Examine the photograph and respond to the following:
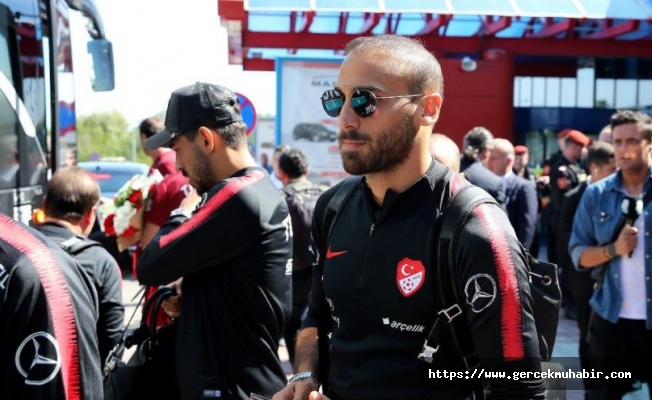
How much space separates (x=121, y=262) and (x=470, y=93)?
24.9 feet

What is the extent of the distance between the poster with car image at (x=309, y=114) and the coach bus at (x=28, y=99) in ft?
14.5

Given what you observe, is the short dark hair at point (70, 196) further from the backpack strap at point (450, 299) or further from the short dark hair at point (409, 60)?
the backpack strap at point (450, 299)

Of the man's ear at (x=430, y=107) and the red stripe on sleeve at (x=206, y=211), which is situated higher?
the man's ear at (x=430, y=107)

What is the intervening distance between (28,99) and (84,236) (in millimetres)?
2049

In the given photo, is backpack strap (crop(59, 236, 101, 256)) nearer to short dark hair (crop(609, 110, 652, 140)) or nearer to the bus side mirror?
short dark hair (crop(609, 110, 652, 140))

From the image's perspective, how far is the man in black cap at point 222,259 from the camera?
3.12 metres

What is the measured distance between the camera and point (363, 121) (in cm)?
225

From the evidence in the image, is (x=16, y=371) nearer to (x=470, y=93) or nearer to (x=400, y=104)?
(x=400, y=104)

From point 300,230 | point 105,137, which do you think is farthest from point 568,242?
point 105,137

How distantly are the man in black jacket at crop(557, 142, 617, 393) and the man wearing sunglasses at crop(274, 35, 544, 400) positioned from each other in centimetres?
383

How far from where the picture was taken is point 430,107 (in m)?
2.31

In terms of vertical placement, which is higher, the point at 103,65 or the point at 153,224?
the point at 103,65

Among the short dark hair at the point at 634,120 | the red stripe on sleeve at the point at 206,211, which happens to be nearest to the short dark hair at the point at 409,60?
the red stripe on sleeve at the point at 206,211

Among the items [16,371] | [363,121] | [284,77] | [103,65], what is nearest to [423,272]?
[363,121]
